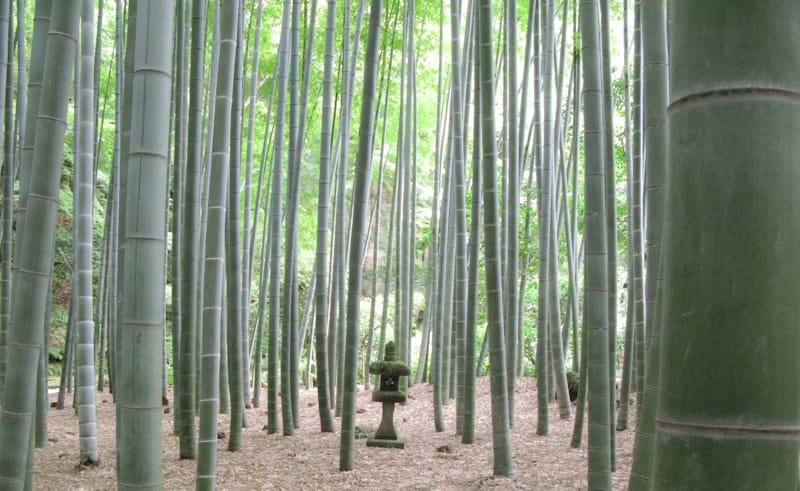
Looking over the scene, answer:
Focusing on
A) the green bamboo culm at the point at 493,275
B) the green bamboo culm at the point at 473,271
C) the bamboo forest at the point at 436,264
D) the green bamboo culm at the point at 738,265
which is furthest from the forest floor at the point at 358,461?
the green bamboo culm at the point at 738,265

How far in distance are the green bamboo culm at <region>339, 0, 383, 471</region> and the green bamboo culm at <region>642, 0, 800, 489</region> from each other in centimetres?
340

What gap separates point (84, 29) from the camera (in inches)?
145

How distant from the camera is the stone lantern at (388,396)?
534cm

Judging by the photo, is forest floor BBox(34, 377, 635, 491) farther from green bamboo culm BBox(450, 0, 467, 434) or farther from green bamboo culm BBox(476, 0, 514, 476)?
green bamboo culm BBox(450, 0, 467, 434)

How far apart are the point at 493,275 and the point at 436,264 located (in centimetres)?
437

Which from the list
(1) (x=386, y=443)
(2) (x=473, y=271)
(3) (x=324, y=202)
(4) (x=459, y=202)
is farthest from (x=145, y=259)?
(1) (x=386, y=443)

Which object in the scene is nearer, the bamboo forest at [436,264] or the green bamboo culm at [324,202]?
the bamboo forest at [436,264]

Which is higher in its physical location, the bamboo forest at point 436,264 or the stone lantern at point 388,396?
the bamboo forest at point 436,264

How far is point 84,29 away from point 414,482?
306 cm

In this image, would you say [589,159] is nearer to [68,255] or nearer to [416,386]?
[416,386]

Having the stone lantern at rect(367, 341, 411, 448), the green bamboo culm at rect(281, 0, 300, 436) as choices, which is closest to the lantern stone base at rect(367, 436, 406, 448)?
the stone lantern at rect(367, 341, 411, 448)

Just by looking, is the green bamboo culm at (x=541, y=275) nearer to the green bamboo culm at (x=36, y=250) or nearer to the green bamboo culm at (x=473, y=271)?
the green bamboo culm at (x=473, y=271)

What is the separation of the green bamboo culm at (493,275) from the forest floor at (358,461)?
210mm

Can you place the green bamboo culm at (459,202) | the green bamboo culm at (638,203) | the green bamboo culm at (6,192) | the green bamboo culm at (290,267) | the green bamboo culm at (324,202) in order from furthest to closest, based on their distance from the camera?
the green bamboo culm at (290,267) → the green bamboo culm at (324,202) → the green bamboo culm at (459,202) → the green bamboo culm at (638,203) → the green bamboo culm at (6,192)
